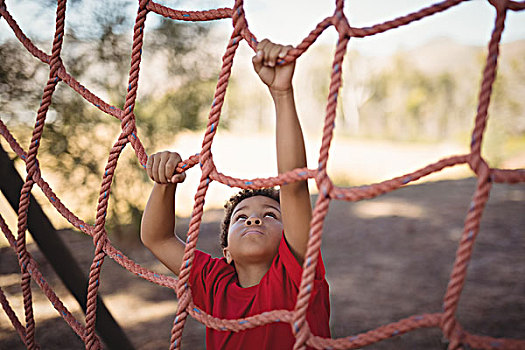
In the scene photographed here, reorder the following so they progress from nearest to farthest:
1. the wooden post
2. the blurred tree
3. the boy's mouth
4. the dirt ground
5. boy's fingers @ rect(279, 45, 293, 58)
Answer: boy's fingers @ rect(279, 45, 293, 58), the boy's mouth, the wooden post, the dirt ground, the blurred tree

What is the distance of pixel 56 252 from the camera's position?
1.35 meters

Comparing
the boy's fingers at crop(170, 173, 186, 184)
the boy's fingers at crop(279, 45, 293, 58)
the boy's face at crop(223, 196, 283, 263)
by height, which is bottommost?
the boy's face at crop(223, 196, 283, 263)

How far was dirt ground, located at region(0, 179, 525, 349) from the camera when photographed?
6.73 ft

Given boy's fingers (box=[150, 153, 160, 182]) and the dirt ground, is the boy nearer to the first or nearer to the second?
boy's fingers (box=[150, 153, 160, 182])

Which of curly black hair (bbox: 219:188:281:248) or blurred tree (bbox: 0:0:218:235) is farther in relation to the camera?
blurred tree (bbox: 0:0:218:235)

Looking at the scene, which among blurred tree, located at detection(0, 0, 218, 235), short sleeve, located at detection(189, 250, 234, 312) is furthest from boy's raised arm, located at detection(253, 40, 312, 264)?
blurred tree, located at detection(0, 0, 218, 235)

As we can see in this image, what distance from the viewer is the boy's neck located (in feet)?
3.03

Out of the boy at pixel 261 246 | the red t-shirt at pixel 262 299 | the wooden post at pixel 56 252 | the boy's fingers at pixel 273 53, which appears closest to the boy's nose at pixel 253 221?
the boy at pixel 261 246

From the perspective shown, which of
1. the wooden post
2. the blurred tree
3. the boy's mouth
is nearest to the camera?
the boy's mouth

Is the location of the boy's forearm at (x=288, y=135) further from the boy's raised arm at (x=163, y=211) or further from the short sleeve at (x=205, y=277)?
the short sleeve at (x=205, y=277)

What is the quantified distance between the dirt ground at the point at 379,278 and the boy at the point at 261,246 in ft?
3.74

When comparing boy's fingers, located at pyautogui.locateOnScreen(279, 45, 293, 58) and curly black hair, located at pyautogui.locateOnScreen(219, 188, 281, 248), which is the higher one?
boy's fingers, located at pyautogui.locateOnScreen(279, 45, 293, 58)

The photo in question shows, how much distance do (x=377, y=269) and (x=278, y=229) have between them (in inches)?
79.9

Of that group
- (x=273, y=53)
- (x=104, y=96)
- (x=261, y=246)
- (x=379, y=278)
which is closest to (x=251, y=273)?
(x=261, y=246)
